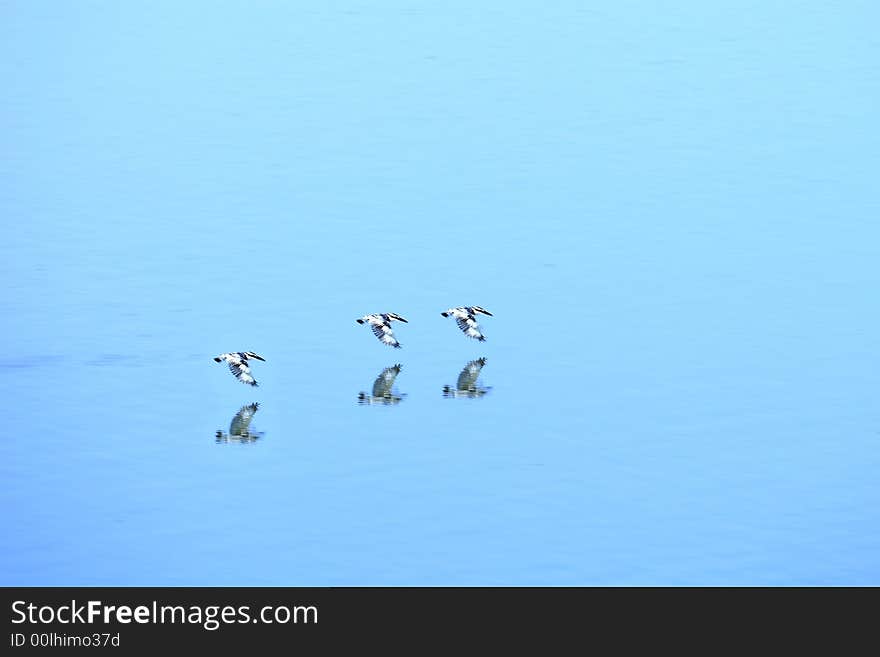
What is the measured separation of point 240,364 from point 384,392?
2984mm

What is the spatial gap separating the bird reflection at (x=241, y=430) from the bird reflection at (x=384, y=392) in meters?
2.20

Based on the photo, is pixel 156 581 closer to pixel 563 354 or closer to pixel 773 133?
pixel 563 354

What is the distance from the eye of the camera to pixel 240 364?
40344 mm

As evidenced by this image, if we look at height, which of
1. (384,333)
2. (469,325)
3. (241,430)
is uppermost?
(469,325)

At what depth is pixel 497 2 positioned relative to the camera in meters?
71.2

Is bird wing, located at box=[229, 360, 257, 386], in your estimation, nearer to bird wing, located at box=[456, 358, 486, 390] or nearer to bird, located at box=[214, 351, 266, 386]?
bird, located at box=[214, 351, 266, 386]

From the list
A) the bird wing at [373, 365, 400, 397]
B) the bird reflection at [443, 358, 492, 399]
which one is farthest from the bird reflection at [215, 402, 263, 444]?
the bird reflection at [443, 358, 492, 399]

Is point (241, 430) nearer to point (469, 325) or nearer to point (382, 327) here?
point (382, 327)

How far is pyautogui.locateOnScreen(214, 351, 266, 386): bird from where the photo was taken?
40312mm

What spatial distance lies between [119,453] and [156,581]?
5.63 meters

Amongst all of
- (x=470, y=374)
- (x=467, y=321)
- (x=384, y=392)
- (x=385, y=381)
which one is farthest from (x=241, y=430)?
(x=467, y=321)

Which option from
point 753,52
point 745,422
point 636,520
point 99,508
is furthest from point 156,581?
point 753,52

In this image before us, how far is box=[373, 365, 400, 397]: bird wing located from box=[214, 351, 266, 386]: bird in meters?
2.53

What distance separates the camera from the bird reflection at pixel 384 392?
39906 millimetres
